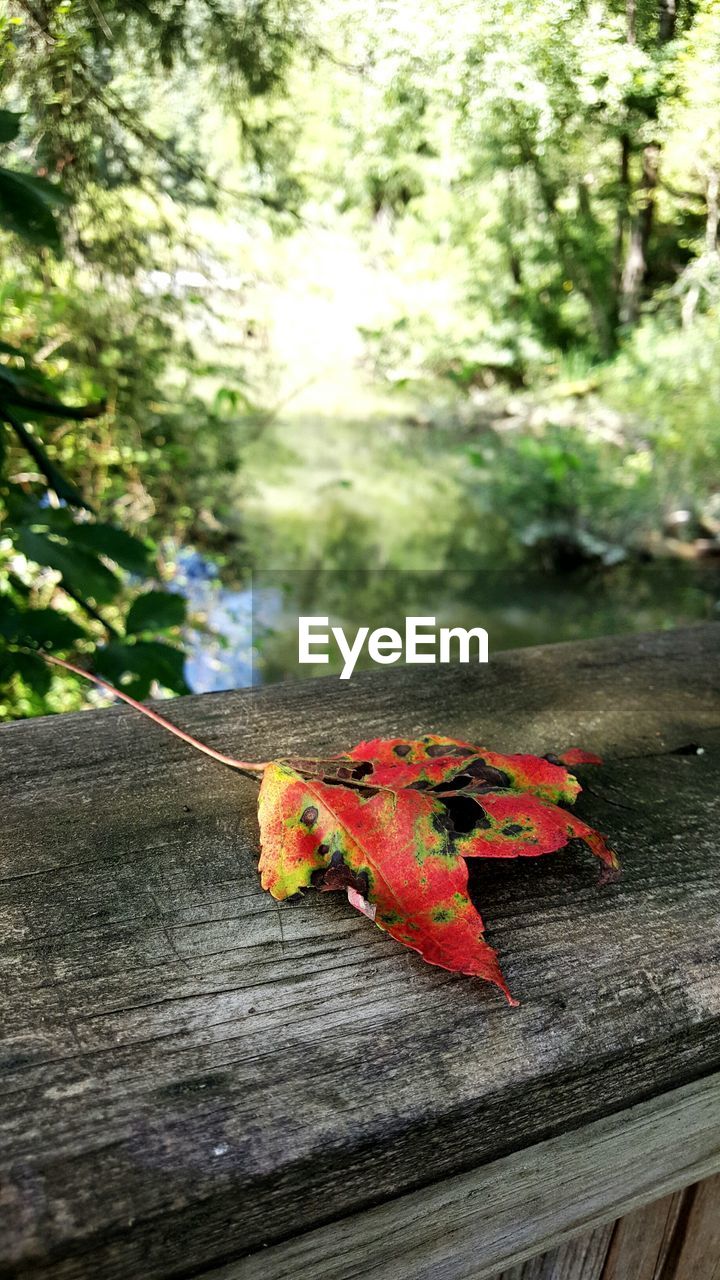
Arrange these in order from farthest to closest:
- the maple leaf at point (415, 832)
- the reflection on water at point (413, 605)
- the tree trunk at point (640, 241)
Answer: the reflection on water at point (413, 605)
the tree trunk at point (640, 241)
the maple leaf at point (415, 832)

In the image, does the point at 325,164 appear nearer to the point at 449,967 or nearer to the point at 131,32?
the point at 131,32

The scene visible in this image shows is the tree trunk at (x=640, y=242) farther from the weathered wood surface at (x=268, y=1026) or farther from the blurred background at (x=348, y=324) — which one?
the weathered wood surface at (x=268, y=1026)

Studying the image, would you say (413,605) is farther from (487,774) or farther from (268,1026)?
(268,1026)

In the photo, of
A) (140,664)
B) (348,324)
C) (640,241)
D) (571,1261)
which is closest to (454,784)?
(571,1261)

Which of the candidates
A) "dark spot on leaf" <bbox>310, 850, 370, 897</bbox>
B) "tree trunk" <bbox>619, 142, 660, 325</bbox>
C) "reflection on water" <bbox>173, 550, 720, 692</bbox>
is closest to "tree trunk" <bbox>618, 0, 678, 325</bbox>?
"tree trunk" <bbox>619, 142, 660, 325</bbox>

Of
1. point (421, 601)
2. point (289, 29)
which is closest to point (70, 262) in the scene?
point (289, 29)

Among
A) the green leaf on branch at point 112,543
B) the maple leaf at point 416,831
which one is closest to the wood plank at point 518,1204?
the maple leaf at point 416,831

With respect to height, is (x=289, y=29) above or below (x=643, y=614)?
above
